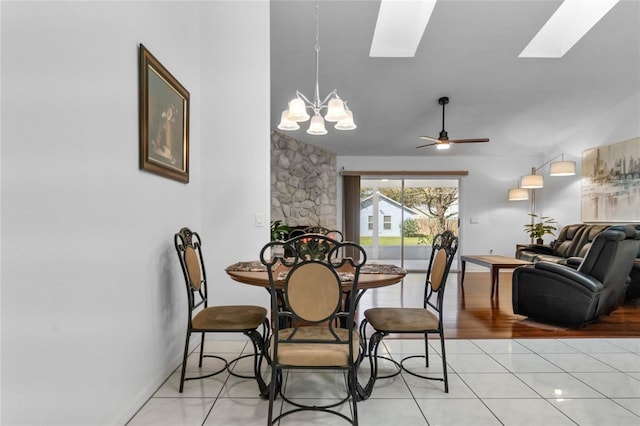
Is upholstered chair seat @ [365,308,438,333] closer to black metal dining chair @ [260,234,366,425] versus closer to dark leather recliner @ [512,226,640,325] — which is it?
black metal dining chair @ [260,234,366,425]

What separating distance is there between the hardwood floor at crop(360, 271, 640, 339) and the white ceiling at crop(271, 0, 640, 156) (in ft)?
9.12

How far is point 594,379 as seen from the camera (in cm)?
248

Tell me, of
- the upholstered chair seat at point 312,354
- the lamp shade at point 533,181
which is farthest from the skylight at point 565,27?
the upholstered chair seat at point 312,354

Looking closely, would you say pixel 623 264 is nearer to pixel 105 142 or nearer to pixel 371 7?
pixel 371 7

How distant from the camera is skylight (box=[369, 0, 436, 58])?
163 inches

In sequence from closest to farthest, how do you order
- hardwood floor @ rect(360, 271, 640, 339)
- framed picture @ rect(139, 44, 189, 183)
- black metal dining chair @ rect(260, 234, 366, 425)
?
black metal dining chair @ rect(260, 234, 366, 425) < framed picture @ rect(139, 44, 189, 183) < hardwood floor @ rect(360, 271, 640, 339)

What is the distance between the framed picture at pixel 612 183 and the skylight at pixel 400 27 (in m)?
3.84

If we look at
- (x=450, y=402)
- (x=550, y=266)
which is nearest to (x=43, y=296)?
(x=450, y=402)

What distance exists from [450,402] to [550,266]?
2.30 m

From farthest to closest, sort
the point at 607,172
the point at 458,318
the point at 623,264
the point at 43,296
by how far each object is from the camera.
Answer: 1. the point at 607,172
2. the point at 458,318
3. the point at 623,264
4. the point at 43,296

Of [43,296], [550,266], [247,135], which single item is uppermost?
[247,135]

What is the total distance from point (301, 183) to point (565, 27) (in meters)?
4.52

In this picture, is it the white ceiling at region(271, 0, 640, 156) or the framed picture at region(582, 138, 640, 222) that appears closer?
the white ceiling at region(271, 0, 640, 156)

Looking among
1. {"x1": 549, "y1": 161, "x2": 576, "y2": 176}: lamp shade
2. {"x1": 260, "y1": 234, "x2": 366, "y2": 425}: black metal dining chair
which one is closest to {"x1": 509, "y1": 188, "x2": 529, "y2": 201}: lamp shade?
{"x1": 549, "y1": 161, "x2": 576, "y2": 176}: lamp shade
